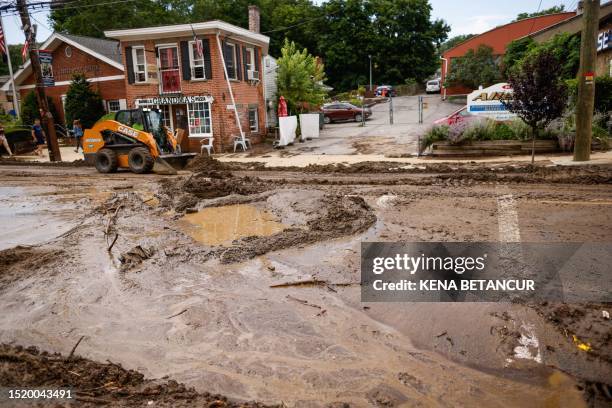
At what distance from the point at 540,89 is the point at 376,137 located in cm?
1118

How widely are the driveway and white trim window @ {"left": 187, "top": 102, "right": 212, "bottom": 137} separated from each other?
13.3ft

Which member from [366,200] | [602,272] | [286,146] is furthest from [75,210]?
[286,146]

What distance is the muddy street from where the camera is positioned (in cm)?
407

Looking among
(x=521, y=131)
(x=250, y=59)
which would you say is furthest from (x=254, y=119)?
(x=521, y=131)

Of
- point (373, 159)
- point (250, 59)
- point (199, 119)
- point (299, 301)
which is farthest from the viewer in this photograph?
point (250, 59)

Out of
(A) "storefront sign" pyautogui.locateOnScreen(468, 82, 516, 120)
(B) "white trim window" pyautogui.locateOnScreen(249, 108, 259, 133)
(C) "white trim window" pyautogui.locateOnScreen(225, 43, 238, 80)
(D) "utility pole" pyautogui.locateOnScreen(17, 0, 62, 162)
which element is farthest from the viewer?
(B) "white trim window" pyautogui.locateOnScreen(249, 108, 259, 133)

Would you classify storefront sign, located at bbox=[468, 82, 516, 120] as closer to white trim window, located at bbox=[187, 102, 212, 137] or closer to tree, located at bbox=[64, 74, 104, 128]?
white trim window, located at bbox=[187, 102, 212, 137]

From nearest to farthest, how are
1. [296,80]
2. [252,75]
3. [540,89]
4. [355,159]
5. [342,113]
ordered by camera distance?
[540,89]
[355,159]
[252,75]
[296,80]
[342,113]

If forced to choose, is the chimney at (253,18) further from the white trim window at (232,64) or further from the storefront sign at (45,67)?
the storefront sign at (45,67)

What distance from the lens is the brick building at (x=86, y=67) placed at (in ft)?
92.2

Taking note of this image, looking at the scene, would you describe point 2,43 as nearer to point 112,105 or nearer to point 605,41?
point 112,105

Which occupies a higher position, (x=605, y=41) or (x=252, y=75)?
(x=605, y=41)

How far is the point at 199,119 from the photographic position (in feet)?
76.4

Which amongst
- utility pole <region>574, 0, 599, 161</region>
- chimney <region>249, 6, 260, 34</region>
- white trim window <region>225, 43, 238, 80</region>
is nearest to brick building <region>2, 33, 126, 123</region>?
white trim window <region>225, 43, 238, 80</region>
